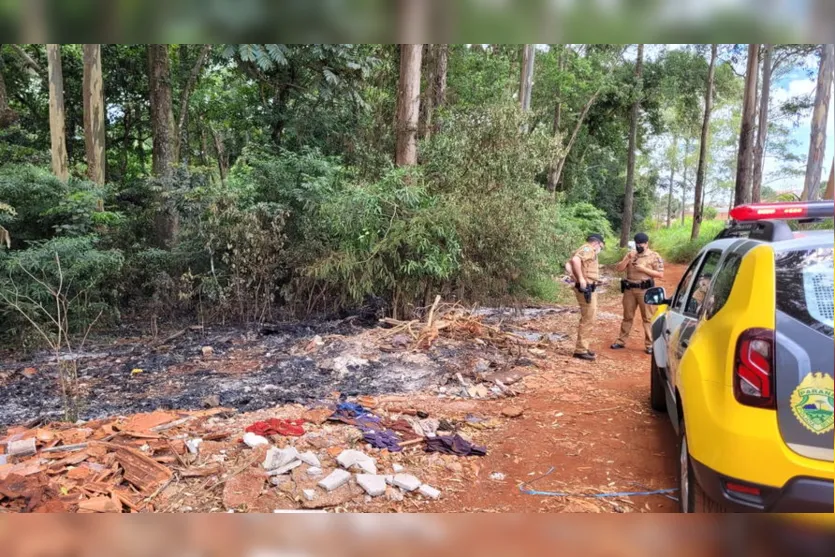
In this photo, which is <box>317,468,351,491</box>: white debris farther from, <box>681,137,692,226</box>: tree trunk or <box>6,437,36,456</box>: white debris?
<box>681,137,692,226</box>: tree trunk

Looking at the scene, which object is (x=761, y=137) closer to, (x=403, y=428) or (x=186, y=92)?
(x=403, y=428)

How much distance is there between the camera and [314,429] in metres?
4.57

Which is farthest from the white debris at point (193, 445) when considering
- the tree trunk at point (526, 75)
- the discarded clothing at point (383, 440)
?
the tree trunk at point (526, 75)

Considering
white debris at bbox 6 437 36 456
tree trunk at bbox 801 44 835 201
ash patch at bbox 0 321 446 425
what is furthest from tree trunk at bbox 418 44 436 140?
white debris at bbox 6 437 36 456

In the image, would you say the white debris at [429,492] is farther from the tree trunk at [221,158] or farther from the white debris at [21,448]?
the tree trunk at [221,158]

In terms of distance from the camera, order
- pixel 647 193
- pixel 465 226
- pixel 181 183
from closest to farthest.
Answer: pixel 465 226, pixel 181 183, pixel 647 193

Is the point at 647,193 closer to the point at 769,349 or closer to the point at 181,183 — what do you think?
the point at 181,183

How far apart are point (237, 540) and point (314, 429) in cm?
261

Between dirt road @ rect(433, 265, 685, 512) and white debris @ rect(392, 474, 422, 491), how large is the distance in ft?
0.71

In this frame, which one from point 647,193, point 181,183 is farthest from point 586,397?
point 647,193

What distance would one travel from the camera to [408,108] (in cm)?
927

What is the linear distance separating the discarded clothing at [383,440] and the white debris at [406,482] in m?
0.44

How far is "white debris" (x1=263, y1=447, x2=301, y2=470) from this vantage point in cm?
379

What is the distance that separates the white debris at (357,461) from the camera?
381 cm
